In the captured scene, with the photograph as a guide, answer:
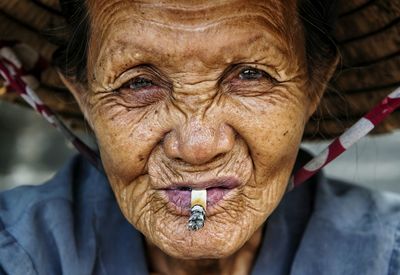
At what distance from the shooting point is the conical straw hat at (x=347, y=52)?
2.32 meters

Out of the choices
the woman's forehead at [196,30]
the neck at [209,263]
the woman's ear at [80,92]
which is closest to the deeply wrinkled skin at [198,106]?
the woman's forehead at [196,30]

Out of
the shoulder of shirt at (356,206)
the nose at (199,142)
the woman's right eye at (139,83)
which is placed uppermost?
the woman's right eye at (139,83)

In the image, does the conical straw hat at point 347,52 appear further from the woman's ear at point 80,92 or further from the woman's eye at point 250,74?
the woman's eye at point 250,74

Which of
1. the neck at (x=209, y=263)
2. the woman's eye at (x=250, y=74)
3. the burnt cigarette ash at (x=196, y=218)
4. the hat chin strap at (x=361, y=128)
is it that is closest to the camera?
the burnt cigarette ash at (x=196, y=218)

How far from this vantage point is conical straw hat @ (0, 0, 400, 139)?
7.63ft

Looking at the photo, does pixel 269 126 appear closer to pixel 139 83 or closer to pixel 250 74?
pixel 250 74

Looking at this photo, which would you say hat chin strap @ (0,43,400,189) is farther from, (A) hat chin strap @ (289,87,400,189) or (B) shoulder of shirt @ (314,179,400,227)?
(B) shoulder of shirt @ (314,179,400,227)

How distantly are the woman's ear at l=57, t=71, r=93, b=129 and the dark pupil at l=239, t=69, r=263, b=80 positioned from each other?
16.4 inches

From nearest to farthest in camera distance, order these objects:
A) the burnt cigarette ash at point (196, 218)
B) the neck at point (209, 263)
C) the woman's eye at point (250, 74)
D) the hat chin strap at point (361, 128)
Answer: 1. the burnt cigarette ash at point (196, 218)
2. the woman's eye at point (250, 74)
3. the hat chin strap at point (361, 128)
4. the neck at point (209, 263)

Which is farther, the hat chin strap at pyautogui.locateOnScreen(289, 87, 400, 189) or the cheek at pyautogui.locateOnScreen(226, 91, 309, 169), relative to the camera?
the hat chin strap at pyautogui.locateOnScreen(289, 87, 400, 189)

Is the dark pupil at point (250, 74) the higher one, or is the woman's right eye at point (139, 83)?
the woman's right eye at point (139, 83)

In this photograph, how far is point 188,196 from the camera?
1986 mm

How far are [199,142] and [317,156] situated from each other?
451 mm

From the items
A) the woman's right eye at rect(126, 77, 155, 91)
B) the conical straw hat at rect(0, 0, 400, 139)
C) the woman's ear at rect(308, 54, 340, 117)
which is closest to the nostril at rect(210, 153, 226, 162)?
the woman's right eye at rect(126, 77, 155, 91)
